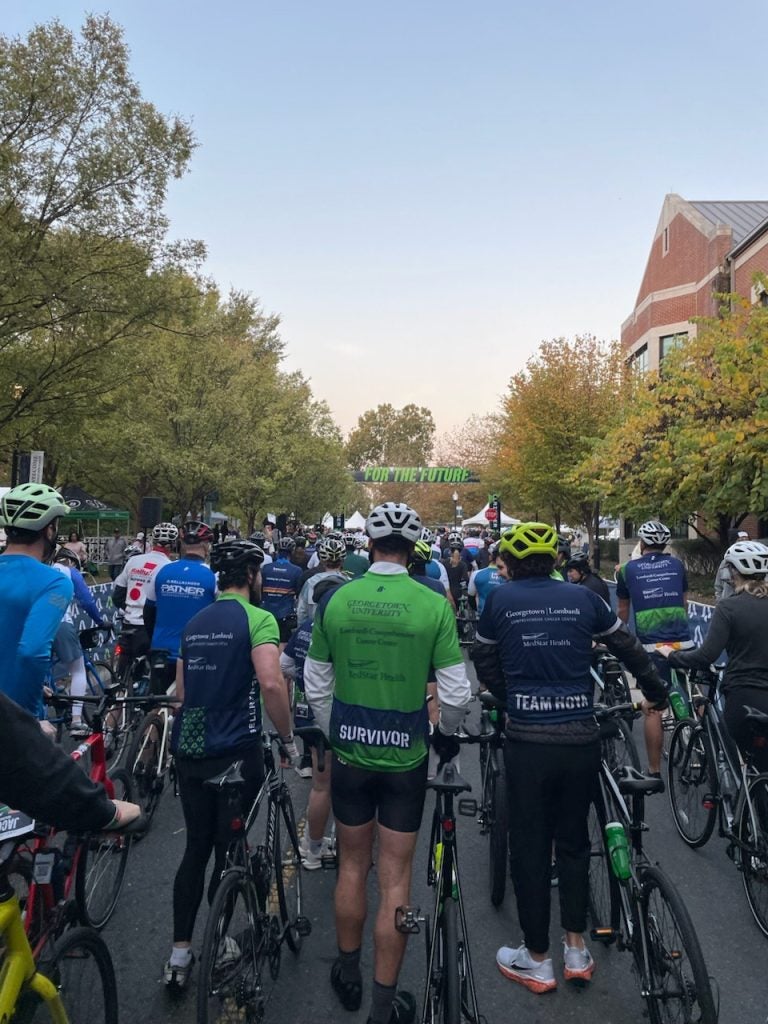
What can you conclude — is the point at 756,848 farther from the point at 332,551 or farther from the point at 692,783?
the point at 332,551

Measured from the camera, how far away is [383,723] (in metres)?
3.25

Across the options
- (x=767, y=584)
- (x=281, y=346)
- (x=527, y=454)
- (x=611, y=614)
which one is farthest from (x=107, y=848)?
(x=281, y=346)

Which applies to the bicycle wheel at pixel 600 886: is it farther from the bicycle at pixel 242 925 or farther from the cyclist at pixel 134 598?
the cyclist at pixel 134 598

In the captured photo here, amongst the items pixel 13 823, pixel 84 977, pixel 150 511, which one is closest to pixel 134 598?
pixel 84 977

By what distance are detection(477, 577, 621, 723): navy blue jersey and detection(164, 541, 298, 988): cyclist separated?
1064mm

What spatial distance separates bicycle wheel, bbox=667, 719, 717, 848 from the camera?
5105mm

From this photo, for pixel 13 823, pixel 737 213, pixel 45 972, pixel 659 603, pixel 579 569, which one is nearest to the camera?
pixel 13 823

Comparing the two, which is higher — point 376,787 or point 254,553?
point 254,553

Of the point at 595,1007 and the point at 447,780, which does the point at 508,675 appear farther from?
the point at 595,1007

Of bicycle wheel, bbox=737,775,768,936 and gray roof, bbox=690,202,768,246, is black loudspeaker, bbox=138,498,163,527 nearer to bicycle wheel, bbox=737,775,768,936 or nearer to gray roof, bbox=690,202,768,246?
bicycle wheel, bbox=737,775,768,936

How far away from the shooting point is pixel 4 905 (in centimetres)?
204

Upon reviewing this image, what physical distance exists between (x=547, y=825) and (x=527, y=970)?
0.71 m

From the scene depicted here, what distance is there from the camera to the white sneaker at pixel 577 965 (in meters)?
3.59

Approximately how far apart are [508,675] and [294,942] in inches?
67.0
